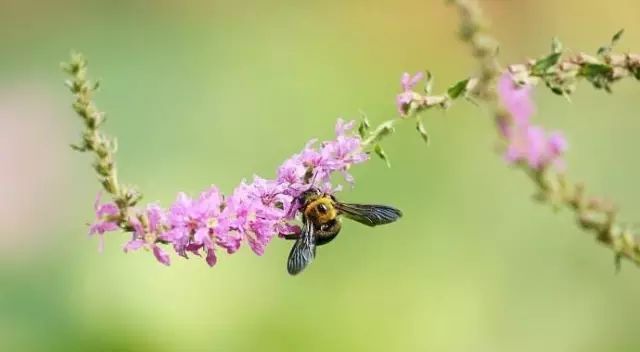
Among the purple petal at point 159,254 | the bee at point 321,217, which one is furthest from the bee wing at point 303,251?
the purple petal at point 159,254

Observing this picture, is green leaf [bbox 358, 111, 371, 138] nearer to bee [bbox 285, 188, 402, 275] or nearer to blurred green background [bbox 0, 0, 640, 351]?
bee [bbox 285, 188, 402, 275]

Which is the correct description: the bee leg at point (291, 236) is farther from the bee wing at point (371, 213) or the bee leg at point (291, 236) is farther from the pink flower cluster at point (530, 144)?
the pink flower cluster at point (530, 144)

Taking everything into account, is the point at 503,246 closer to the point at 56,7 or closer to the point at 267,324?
the point at 267,324

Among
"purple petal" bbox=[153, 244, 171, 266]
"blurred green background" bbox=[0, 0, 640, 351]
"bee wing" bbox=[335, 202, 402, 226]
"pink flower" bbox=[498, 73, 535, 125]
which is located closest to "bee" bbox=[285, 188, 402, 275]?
"bee wing" bbox=[335, 202, 402, 226]

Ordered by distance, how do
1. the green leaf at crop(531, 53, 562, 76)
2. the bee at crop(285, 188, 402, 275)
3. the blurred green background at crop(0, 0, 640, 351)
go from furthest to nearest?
the blurred green background at crop(0, 0, 640, 351)
the bee at crop(285, 188, 402, 275)
the green leaf at crop(531, 53, 562, 76)

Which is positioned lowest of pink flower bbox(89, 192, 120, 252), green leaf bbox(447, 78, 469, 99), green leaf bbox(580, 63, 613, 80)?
pink flower bbox(89, 192, 120, 252)

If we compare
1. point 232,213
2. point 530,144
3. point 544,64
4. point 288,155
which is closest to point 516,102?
point 530,144

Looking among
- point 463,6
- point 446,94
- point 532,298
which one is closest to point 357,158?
point 446,94

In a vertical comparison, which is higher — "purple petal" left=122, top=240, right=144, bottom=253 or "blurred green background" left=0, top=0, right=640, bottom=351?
"blurred green background" left=0, top=0, right=640, bottom=351

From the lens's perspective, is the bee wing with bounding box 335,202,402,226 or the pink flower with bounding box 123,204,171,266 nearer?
the pink flower with bounding box 123,204,171,266
